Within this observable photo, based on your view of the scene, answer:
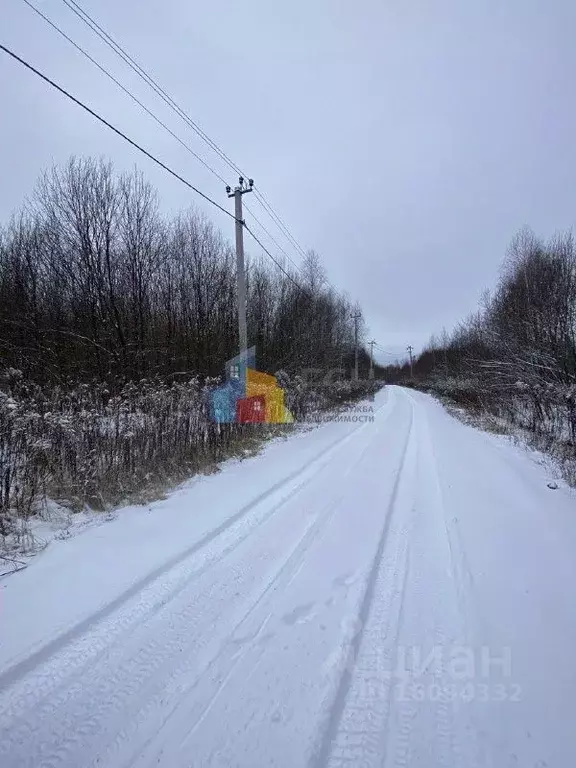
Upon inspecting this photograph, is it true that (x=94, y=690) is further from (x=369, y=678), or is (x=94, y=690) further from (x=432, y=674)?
(x=432, y=674)

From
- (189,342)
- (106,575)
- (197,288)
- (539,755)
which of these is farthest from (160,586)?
(197,288)

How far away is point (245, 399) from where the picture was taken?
432 inches

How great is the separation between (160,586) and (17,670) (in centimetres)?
107

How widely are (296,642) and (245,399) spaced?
28.3 ft

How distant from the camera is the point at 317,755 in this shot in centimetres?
178

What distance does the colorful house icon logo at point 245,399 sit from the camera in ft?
31.9

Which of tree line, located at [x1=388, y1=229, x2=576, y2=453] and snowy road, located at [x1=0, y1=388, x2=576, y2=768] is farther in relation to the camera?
tree line, located at [x1=388, y1=229, x2=576, y2=453]

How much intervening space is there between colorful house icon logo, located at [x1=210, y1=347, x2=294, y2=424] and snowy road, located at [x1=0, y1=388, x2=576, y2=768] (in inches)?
193

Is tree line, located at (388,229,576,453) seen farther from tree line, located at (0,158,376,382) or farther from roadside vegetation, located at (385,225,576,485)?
tree line, located at (0,158,376,382)

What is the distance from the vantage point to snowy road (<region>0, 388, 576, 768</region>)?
184cm

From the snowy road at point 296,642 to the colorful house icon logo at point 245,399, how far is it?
4.91 m

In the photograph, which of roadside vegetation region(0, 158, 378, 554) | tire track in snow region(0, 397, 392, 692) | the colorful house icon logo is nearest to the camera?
tire track in snow region(0, 397, 392, 692)

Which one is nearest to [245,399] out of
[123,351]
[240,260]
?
[240,260]

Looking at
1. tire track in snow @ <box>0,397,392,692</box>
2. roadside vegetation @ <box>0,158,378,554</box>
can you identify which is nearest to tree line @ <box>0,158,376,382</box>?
roadside vegetation @ <box>0,158,378,554</box>
